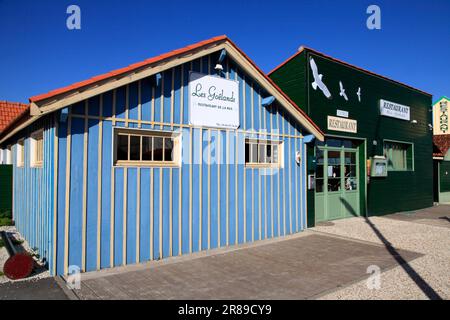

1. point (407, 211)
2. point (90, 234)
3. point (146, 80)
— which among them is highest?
point (146, 80)

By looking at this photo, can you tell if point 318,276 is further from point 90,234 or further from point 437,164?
point 437,164

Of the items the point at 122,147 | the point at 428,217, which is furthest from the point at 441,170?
the point at 122,147

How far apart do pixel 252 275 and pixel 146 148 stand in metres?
A: 2.98

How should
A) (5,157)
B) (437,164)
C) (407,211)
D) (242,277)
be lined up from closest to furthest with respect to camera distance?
1. (242,277)
2. (5,157)
3. (407,211)
4. (437,164)

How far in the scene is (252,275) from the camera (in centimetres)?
534

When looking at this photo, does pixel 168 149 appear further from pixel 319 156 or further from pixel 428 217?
pixel 428 217

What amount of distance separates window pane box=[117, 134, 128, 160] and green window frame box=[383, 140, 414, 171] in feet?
34.3

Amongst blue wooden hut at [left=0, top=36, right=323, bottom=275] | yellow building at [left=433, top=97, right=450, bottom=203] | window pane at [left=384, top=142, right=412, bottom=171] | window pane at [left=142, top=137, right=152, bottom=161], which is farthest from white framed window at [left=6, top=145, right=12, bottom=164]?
yellow building at [left=433, top=97, right=450, bottom=203]

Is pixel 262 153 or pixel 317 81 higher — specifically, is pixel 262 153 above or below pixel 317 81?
below

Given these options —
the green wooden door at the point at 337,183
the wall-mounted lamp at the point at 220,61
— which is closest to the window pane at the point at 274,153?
the green wooden door at the point at 337,183

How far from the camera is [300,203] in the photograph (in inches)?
356

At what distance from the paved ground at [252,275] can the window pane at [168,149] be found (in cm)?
202
